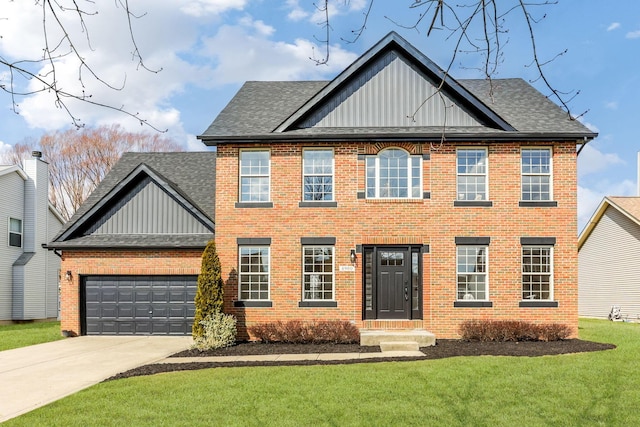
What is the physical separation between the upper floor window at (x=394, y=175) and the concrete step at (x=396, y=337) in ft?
13.4

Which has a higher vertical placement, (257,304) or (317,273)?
(317,273)

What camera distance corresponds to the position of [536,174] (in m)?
17.7

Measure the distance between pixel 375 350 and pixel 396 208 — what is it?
442 cm

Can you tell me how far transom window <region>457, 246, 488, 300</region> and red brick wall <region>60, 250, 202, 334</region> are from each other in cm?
848

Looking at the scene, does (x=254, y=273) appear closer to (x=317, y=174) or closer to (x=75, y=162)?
(x=317, y=174)

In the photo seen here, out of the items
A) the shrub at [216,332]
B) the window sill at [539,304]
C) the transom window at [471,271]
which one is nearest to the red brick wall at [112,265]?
the shrub at [216,332]

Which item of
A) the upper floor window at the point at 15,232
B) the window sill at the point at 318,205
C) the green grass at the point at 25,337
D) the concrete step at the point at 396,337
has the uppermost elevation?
the window sill at the point at 318,205

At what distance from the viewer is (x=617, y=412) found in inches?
345

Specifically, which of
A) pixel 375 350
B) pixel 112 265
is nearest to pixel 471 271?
pixel 375 350

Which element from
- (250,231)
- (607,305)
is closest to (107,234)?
(250,231)

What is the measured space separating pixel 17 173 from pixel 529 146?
24395mm

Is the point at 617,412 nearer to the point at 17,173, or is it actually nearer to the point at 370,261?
the point at 370,261

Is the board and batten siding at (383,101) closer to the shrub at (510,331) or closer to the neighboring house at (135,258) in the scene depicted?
the neighboring house at (135,258)

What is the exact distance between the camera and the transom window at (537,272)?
17.4m
